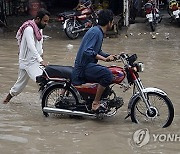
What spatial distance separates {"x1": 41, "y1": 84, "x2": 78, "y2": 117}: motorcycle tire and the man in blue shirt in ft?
0.97

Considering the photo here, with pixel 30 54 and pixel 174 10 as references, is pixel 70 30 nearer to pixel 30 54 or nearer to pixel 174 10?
pixel 174 10

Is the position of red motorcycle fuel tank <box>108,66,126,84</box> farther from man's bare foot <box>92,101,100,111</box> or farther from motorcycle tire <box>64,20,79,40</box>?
motorcycle tire <box>64,20,79,40</box>

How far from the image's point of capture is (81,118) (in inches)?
278

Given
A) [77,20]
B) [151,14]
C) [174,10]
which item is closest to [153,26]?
[151,14]

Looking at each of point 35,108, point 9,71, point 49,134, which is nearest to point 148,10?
point 9,71

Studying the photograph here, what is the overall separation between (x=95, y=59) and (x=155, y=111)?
114cm

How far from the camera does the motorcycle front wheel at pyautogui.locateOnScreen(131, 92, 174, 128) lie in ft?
21.4

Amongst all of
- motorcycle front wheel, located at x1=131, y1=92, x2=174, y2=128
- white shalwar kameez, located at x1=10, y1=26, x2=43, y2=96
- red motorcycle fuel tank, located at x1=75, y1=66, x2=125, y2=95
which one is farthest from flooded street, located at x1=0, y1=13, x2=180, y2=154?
white shalwar kameez, located at x1=10, y1=26, x2=43, y2=96

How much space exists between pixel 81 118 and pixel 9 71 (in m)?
3.87

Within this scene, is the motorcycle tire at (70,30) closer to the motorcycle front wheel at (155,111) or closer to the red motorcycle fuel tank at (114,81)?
the red motorcycle fuel tank at (114,81)

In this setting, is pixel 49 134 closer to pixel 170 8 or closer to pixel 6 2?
pixel 170 8

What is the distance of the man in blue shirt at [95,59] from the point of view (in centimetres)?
650

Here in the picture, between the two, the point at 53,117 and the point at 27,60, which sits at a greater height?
the point at 27,60

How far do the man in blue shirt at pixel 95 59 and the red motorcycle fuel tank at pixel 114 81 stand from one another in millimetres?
77
